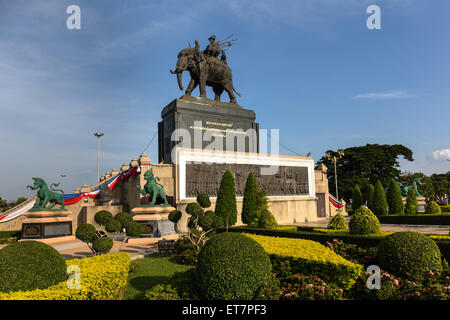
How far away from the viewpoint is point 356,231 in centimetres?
1178

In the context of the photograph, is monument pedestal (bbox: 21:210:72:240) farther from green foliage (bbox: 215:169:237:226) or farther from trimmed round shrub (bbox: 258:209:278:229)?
trimmed round shrub (bbox: 258:209:278:229)

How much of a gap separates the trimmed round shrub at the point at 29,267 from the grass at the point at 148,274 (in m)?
2.06

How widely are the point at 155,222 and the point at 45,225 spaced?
654cm

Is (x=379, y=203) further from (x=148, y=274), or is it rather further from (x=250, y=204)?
(x=148, y=274)

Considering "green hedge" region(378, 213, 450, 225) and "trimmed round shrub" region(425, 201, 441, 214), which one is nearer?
"green hedge" region(378, 213, 450, 225)

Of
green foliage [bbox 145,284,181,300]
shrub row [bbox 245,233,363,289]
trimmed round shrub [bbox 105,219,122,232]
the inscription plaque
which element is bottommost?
green foliage [bbox 145,284,181,300]

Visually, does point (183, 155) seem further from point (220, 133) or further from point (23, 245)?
point (23, 245)

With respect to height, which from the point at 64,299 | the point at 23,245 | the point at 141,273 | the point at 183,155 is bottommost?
the point at 141,273

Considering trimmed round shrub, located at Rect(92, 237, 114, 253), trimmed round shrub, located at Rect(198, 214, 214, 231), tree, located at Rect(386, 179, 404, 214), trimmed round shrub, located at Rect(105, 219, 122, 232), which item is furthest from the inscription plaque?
trimmed round shrub, located at Rect(92, 237, 114, 253)

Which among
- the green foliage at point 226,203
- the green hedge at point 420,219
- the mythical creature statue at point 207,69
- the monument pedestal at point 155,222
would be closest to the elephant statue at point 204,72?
the mythical creature statue at point 207,69

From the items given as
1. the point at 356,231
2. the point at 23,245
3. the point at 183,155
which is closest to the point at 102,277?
the point at 23,245

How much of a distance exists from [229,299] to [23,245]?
4553mm

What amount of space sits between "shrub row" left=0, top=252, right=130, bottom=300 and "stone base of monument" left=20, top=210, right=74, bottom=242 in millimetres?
11747

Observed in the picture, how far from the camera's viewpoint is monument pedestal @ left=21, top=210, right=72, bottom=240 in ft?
59.6
